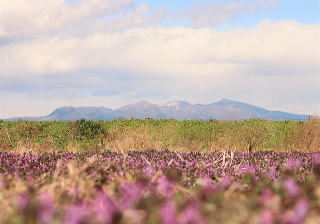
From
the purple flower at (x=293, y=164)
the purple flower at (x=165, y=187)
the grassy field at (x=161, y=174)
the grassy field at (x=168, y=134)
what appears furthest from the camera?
the grassy field at (x=168, y=134)

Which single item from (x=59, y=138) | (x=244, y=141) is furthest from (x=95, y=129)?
(x=244, y=141)

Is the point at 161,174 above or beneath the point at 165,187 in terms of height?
beneath

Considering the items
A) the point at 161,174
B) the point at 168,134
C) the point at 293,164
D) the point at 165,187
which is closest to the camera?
the point at 165,187

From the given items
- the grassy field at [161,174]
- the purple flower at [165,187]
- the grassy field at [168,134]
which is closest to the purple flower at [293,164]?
the grassy field at [161,174]

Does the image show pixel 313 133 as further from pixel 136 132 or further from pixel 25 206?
pixel 25 206

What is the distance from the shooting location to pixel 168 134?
695 inches

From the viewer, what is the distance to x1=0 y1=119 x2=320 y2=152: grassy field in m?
16.4

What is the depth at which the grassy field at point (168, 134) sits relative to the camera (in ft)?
53.9

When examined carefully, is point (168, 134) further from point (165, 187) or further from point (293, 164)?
point (165, 187)

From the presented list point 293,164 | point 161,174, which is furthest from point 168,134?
point 293,164

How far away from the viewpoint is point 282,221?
1.90 meters

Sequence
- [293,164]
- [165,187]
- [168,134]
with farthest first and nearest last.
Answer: [168,134], [293,164], [165,187]

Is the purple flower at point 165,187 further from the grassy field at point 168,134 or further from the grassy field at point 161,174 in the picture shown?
the grassy field at point 168,134

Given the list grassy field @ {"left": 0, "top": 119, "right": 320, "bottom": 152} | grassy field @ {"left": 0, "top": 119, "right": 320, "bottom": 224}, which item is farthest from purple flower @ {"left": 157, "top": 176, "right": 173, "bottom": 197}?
grassy field @ {"left": 0, "top": 119, "right": 320, "bottom": 152}
